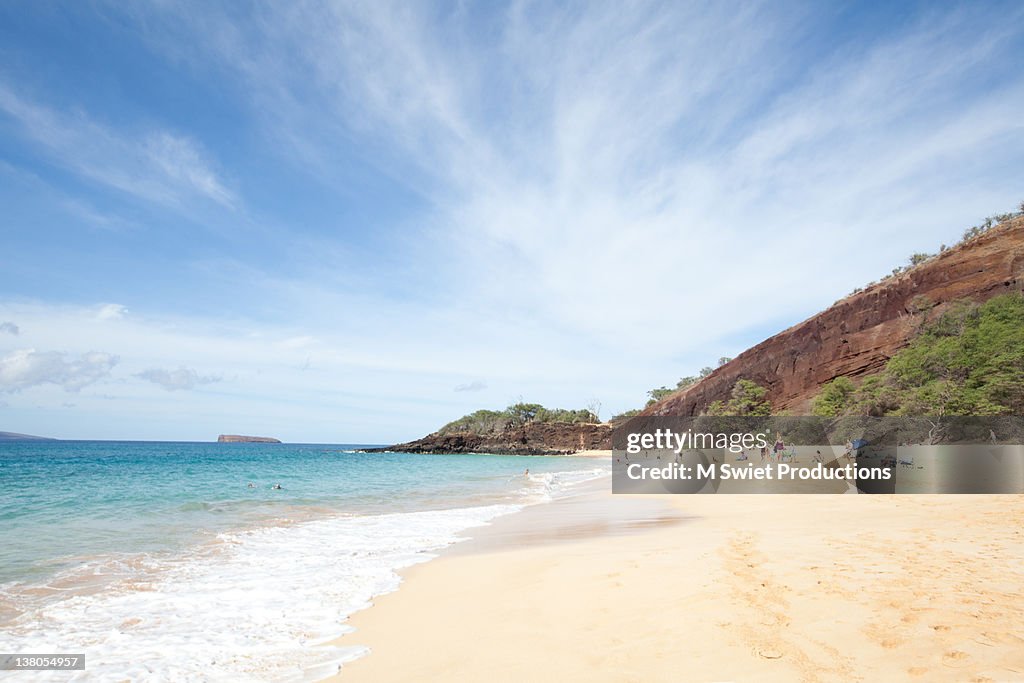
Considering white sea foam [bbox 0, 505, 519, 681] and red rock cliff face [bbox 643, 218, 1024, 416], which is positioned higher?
red rock cliff face [bbox 643, 218, 1024, 416]

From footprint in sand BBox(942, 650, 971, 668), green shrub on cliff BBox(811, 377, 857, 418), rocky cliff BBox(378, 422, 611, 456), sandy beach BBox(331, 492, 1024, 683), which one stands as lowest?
rocky cliff BBox(378, 422, 611, 456)

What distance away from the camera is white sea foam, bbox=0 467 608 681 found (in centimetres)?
481

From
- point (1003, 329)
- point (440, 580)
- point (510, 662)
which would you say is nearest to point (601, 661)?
point (510, 662)

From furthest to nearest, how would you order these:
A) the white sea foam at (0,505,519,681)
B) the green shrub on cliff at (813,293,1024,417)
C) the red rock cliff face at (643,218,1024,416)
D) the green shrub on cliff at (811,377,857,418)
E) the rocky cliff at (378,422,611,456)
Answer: the rocky cliff at (378,422,611,456), the red rock cliff face at (643,218,1024,416), the green shrub on cliff at (811,377,857,418), the green shrub on cliff at (813,293,1024,417), the white sea foam at (0,505,519,681)

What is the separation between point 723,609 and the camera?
5145 millimetres

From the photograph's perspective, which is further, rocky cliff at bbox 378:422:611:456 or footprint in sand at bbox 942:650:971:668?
rocky cliff at bbox 378:422:611:456

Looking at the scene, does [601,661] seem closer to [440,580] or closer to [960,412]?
[440,580]

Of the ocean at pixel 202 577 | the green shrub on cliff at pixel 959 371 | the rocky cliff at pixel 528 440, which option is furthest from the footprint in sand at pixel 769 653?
the rocky cliff at pixel 528 440

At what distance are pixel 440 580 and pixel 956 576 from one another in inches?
244

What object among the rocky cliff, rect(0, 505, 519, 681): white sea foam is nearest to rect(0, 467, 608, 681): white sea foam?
rect(0, 505, 519, 681): white sea foam

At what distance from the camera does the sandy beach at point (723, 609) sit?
Result: 402 cm

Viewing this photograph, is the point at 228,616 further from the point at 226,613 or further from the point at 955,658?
the point at 955,658

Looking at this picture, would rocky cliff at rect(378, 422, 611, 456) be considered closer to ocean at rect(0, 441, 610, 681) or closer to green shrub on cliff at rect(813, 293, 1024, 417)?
green shrub on cliff at rect(813, 293, 1024, 417)

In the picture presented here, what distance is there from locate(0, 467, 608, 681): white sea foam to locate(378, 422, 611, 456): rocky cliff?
102 meters
